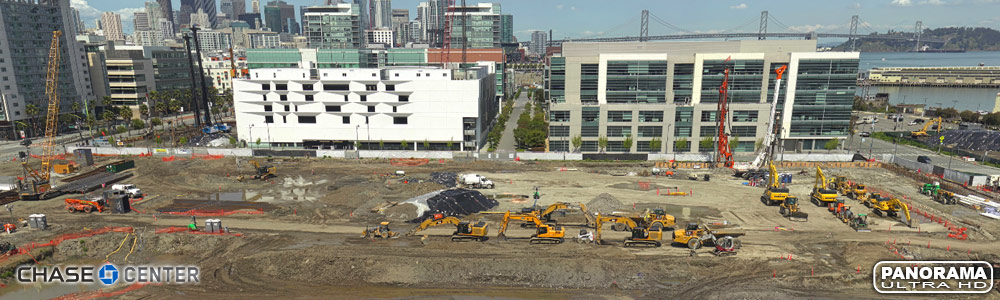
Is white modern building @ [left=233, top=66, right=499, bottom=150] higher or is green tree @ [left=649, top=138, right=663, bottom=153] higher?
white modern building @ [left=233, top=66, right=499, bottom=150]

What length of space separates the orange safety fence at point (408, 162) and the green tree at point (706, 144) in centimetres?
4625

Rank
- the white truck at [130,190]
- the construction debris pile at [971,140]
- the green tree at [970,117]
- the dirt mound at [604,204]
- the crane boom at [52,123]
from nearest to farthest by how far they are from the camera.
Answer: the dirt mound at [604,204]
the white truck at [130,190]
the crane boom at [52,123]
the construction debris pile at [971,140]
the green tree at [970,117]

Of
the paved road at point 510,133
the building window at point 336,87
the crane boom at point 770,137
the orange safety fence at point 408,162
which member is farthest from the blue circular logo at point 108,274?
the crane boom at point 770,137

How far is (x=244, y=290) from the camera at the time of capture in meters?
33.1

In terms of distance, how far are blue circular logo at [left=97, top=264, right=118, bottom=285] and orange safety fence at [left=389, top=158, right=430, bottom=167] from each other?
133 feet

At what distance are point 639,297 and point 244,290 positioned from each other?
27.0 meters

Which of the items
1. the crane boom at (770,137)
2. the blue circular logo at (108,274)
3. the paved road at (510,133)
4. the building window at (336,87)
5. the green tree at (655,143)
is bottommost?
the blue circular logo at (108,274)

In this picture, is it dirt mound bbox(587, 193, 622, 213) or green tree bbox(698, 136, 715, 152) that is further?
green tree bbox(698, 136, 715, 152)

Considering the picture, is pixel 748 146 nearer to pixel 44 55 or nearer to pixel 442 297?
pixel 442 297

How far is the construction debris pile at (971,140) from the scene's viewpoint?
80.8 meters

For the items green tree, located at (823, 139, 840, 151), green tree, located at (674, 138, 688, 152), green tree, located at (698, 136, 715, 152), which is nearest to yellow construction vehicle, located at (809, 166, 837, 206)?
green tree, located at (698, 136, 715, 152)

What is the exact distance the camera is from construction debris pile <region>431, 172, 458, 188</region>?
61000 mm

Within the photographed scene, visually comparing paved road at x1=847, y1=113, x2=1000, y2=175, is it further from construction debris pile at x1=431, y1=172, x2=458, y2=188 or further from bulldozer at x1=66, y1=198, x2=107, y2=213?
bulldozer at x1=66, y1=198, x2=107, y2=213

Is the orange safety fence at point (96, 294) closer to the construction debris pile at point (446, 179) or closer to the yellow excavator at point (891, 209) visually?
the construction debris pile at point (446, 179)
